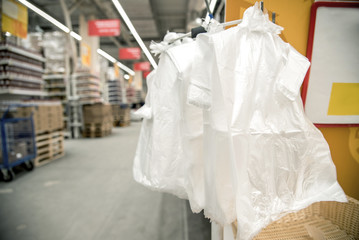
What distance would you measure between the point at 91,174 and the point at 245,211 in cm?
286

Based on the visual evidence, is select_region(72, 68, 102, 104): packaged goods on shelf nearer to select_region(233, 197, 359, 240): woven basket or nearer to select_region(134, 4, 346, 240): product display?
select_region(134, 4, 346, 240): product display

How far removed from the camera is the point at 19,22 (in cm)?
306

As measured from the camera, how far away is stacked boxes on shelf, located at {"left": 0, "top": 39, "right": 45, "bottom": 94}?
3.05 meters

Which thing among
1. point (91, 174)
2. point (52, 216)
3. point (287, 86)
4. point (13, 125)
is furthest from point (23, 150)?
point (287, 86)

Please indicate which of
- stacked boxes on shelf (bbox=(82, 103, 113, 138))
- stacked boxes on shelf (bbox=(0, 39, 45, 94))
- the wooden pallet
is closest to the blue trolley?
the wooden pallet

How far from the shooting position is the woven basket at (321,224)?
1084mm

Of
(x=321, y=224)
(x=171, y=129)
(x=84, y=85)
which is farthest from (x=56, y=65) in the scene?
(x=321, y=224)

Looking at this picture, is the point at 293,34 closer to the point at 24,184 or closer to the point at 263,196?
the point at 263,196

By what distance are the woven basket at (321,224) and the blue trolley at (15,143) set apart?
321cm

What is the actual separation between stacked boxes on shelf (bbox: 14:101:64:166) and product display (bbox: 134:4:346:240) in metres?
3.39

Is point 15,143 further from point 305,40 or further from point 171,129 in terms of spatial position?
point 305,40

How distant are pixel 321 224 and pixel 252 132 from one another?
850 mm

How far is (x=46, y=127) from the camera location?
143 inches

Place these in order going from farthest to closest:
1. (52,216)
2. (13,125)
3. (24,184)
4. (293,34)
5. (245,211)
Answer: (13,125), (24,184), (52,216), (293,34), (245,211)
